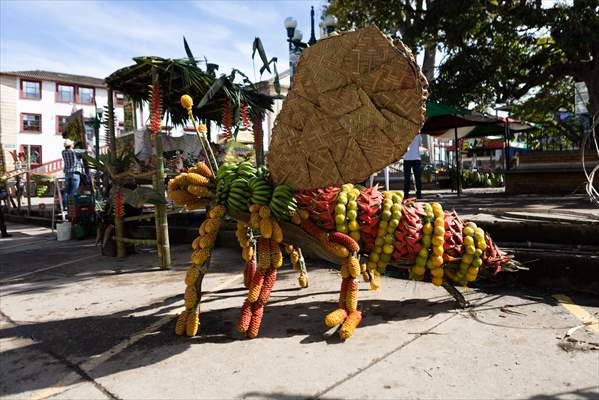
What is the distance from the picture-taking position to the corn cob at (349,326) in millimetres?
2775

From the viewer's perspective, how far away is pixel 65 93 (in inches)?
1594

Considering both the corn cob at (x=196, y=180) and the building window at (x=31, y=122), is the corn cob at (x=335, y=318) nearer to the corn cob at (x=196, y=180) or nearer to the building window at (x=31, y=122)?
the corn cob at (x=196, y=180)

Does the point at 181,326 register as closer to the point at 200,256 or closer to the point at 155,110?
the point at 200,256

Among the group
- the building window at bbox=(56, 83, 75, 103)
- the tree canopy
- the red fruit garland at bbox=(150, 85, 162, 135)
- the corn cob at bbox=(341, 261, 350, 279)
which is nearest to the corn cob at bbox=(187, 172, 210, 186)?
the corn cob at bbox=(341, 261, 350, 279)

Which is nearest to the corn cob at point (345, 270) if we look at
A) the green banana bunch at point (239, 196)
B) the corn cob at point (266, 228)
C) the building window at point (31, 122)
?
the corn cob at point (266, 228)

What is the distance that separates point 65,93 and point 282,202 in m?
44.6

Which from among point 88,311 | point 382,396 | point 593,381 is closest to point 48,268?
point 88,311

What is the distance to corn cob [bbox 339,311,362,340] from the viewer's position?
2.77 meters

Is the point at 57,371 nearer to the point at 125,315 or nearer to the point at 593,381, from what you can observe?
the point at 125,315

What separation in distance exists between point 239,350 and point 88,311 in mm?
1792

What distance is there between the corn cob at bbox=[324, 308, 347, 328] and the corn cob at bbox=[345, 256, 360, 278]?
0.26 m

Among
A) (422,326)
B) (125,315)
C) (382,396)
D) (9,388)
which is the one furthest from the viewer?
(125,315)

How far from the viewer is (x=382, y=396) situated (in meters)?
2.09

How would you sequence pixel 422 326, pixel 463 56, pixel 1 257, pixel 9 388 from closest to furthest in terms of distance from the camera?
pixel 9 388, pixel 422 326, pixel 1 257, pixel 463 56
